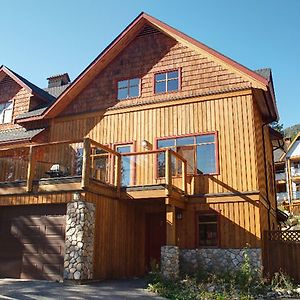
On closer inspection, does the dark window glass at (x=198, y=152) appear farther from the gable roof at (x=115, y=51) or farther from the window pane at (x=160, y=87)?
the gable roof at (x=115, y=51)

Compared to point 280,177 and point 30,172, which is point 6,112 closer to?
point 30,172

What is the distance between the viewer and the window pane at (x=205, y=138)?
14.1 m

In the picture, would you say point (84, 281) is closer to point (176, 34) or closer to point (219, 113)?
point (219, 113)

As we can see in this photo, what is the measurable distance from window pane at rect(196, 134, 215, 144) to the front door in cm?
309

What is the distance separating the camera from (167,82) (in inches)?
609

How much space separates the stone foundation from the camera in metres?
12.4

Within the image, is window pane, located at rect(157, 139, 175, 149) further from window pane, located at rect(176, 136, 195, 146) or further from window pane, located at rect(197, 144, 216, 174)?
window pane, located at rect(197, 144, 216, 174)

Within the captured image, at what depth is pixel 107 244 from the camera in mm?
11992

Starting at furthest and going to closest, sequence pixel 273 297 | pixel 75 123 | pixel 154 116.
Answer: pixel 75 123 < pixel 154 116 < pixel 273 297

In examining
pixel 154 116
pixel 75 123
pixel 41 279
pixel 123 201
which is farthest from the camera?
pixel 75 123

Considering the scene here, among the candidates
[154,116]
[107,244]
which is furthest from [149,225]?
[154,116]

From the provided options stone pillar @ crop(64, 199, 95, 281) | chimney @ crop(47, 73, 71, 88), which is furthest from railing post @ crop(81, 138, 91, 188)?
chimney @ crop(47, 73, 71, 88)

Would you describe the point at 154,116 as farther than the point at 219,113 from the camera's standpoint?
Yes

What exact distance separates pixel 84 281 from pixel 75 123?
767 centimetres
